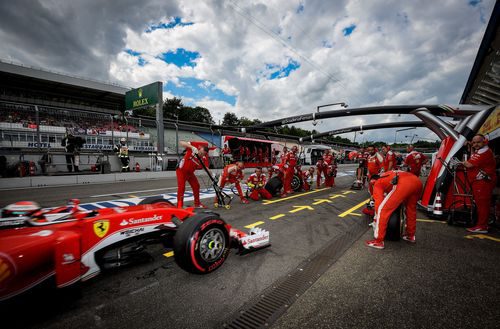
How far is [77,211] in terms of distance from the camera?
7.43ft

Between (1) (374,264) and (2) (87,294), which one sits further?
(1) (374,264)

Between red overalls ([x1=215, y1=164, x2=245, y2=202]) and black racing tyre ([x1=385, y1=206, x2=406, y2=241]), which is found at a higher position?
red overalls ([x1=215, y1=164, x2=245, y2=202])

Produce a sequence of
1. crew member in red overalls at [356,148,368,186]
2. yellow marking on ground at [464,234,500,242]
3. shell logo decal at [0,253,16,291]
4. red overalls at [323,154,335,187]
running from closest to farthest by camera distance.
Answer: shell logo decal at [0,253,16,291]
yellow marking on ground at [464,234,500,242]
red overalls at [323,154,335,187]
crew member in red overalls at [356,148,368,186]

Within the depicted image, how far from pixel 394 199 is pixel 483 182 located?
2.27 m

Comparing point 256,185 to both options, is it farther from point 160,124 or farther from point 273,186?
point 160,124

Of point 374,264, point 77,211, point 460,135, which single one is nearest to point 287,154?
point 460,135

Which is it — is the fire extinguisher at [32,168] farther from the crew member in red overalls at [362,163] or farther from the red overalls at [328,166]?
the crew member in red overalls at [362,163]

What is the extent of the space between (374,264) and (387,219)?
83 cm

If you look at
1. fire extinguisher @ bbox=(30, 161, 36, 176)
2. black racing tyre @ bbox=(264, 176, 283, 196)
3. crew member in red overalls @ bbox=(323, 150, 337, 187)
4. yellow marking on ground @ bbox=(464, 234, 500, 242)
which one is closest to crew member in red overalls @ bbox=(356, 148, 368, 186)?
crew member in red overalls @ bbox=(323, 150, 337, 187)

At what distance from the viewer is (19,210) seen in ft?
6.45

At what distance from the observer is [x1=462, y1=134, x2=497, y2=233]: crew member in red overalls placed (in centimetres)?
388

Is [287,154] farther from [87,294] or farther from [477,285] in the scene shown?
[87,294]

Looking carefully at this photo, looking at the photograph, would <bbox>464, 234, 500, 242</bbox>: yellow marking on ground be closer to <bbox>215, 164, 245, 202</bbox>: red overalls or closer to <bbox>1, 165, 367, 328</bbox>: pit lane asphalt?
<bbox>1, 165, 367, 328</bbox>: pit lane asphalt

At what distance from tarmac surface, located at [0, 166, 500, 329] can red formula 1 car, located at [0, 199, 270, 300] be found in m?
0.15
